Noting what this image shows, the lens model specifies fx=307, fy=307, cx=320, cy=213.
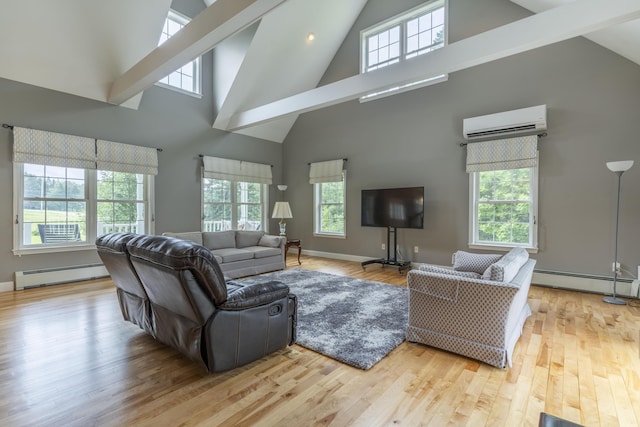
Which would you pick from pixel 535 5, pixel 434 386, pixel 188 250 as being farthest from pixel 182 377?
pixel 535 5

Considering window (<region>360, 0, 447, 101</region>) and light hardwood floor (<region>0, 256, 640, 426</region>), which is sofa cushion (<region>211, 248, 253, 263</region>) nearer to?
light hardwood floor (<region>0, 256, 640, 426</region>)

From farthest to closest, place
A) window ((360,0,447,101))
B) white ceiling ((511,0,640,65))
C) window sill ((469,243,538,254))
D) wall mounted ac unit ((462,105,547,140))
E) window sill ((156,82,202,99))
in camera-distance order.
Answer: window sill ((156,82,202,99)) → window ((360,0,447,101)) → window sill ((469,243,538,254)) → wall mounted ac unit ((462,105,547,140)) → white ceiling ((511,0,640,65))

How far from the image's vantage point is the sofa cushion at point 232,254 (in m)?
4.97

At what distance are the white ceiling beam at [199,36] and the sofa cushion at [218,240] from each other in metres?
2.52

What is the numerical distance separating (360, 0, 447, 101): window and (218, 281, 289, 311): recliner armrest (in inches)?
158

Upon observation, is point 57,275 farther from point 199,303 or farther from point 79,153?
point 199,303

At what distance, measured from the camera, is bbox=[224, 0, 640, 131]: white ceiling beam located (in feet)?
8.95

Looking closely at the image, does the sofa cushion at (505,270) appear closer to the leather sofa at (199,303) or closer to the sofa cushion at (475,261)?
the sofa cushion at (475,261)

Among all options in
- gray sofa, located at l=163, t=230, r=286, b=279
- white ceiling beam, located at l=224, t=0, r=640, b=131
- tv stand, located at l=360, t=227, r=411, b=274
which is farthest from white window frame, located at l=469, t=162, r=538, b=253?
gray sofa, located at l=163, t=230, r=286, b=279

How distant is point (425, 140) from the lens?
5.73 meters

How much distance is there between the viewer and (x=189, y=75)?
20.1ft

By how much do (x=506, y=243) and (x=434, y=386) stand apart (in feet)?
12.3

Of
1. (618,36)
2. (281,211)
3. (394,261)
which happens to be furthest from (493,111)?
(281,211)

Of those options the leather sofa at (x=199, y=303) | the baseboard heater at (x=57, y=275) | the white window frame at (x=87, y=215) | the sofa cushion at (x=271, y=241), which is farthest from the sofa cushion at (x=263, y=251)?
the leather sofa at (x=199, y=303)
